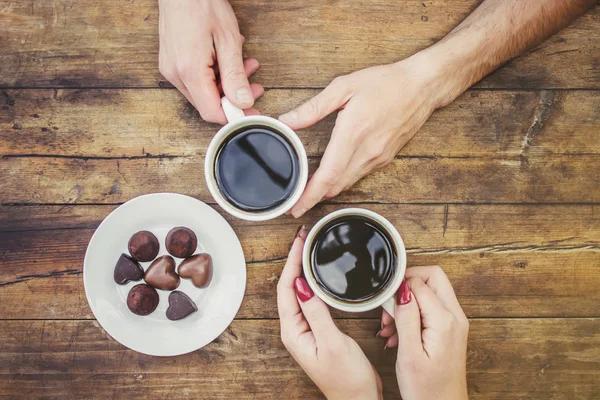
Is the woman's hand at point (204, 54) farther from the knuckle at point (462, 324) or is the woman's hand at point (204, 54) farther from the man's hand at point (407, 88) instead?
the knuckle at point (462, 324)

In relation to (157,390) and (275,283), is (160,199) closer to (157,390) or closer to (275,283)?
(275,283)

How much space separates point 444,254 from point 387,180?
0.24 m

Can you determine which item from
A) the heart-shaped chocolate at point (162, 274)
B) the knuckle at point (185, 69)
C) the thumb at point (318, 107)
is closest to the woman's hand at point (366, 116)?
the thumb at point (318, 107)

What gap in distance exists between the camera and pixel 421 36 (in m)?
1.17

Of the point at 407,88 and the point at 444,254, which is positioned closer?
the point at 407,88

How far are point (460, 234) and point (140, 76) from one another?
893mm

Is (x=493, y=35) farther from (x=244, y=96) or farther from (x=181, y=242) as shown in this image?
(x=181, y=242)

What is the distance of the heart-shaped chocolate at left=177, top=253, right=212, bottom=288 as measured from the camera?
3.48 ft

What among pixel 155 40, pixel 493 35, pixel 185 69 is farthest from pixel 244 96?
pixel 493 35

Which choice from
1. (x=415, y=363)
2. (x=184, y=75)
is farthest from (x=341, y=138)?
(x=415, y=363)

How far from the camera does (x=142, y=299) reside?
3.47ft

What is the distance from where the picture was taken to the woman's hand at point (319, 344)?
3.31 feet

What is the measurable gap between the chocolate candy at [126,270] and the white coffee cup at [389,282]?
40 cm

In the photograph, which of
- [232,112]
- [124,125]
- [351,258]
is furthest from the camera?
[124,125]
